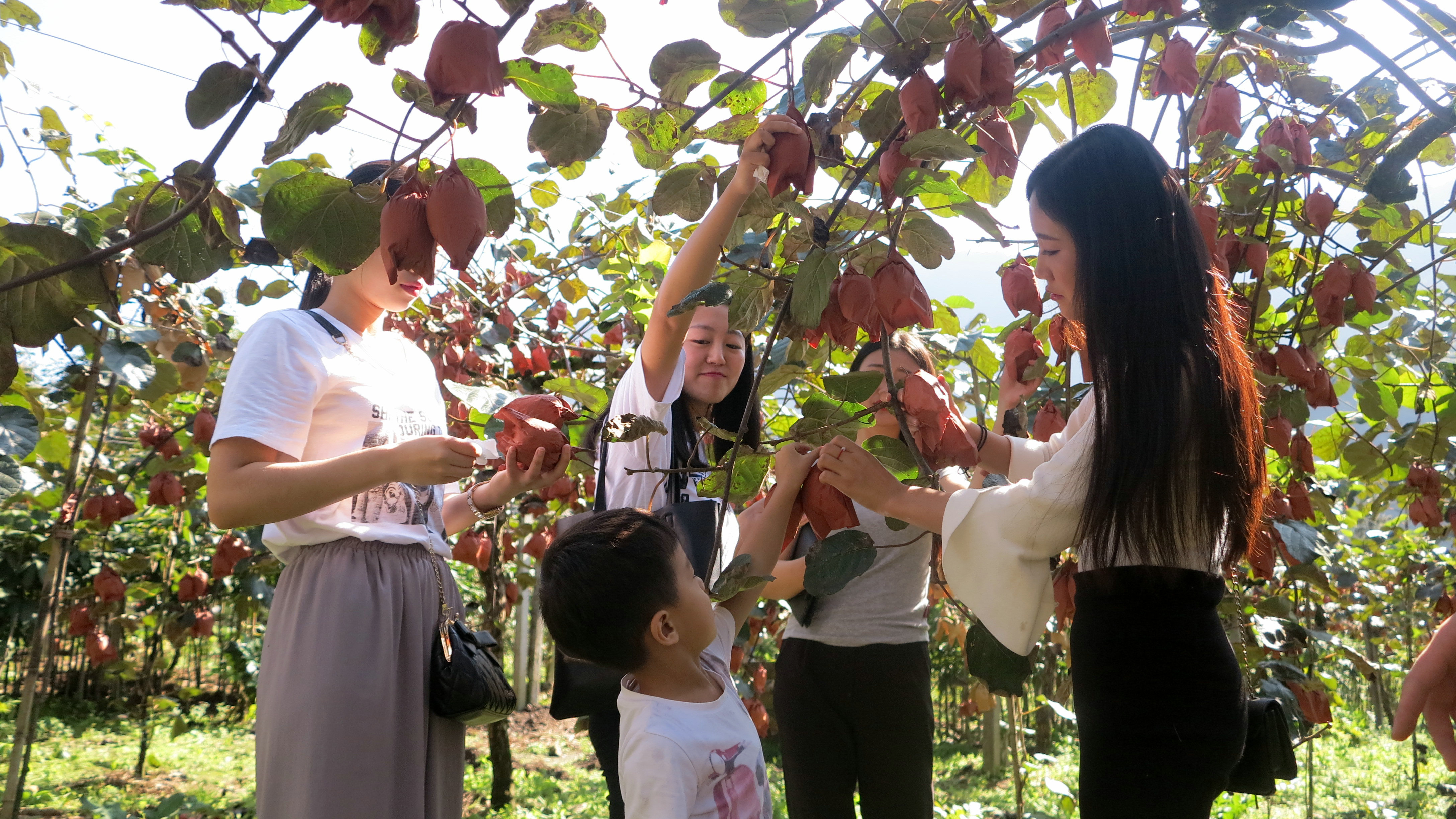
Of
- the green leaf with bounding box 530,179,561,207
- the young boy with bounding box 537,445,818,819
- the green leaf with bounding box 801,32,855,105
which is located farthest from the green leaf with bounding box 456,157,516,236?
the green leaf with bounding box 530,179,561,207

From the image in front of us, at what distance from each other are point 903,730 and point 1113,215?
1053 millimetres

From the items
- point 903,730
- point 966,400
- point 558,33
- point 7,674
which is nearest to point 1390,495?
point 966,400

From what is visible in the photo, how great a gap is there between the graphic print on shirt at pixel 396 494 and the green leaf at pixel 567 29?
563 mm

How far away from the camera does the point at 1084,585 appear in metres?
0.99

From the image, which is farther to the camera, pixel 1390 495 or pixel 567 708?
pixel 1390 495

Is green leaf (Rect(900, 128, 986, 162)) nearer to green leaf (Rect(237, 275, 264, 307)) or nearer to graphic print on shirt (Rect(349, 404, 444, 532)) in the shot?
graphic print on shirt (Rect(349, 404, 444, 532))

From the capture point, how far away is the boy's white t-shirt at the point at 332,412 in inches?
43.3

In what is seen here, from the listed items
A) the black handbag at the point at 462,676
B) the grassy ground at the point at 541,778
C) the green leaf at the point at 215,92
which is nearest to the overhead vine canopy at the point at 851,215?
the green leaf at the point at 215,92

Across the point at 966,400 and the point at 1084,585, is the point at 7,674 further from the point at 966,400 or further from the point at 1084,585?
the point at 1084,585

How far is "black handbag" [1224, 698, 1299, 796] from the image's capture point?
1.02m

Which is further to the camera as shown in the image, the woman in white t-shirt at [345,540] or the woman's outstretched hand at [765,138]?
the woman in white t-shirt at [345,540]

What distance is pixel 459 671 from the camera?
121 centimetres

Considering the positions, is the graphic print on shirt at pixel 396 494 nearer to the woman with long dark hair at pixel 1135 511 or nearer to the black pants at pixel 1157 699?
the woman with long dark hair at pixel 1135 511

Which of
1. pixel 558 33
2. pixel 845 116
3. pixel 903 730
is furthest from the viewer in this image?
pixel 903 730
